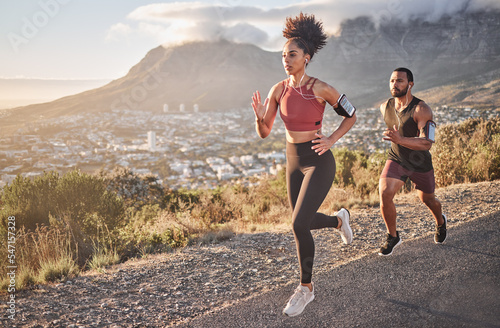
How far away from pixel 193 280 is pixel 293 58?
2.67 m

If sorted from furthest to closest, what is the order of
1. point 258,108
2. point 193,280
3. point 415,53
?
Answer: point 415,53
point 193,280
point 258,108

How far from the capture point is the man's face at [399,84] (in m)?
4.50

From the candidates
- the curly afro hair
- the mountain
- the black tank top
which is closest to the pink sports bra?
the curly afro hair

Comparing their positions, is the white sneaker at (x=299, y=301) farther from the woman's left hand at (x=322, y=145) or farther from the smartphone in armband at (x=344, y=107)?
the smartphone in armband at (x=344, y=107)

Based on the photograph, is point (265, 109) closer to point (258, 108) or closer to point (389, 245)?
point (258, 108)

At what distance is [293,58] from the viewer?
3.56m

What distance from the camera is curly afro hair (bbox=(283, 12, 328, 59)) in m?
3.65

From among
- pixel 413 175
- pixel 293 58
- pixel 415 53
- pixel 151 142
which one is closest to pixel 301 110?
pixel 293 58

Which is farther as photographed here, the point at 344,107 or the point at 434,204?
the point at 434,204

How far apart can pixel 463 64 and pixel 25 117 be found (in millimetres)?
44706

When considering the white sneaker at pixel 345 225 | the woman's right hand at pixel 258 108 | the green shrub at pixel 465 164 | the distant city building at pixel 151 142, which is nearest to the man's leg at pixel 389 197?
the white sneaker at pixel 345 225

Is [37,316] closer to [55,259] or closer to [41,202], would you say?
[55,259]

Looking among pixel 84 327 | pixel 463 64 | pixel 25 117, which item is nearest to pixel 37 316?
pixel 84 327

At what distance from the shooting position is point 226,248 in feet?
17.2
